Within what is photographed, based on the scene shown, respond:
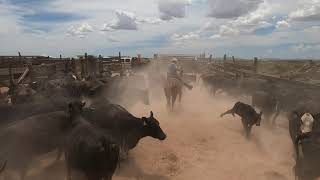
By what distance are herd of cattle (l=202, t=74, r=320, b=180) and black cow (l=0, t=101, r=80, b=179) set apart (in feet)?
16.0

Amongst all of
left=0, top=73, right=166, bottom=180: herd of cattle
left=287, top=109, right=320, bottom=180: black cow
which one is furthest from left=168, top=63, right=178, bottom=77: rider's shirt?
left=287, top=109, right=320, bottom=180: black cow

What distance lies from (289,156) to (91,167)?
578 centimetres

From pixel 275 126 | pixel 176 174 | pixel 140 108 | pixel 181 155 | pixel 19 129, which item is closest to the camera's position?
pixel 19 129

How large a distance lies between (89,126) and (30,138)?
137cm

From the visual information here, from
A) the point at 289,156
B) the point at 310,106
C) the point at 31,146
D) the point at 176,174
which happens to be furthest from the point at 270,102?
the point at 31,146

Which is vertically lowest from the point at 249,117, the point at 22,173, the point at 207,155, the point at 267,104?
the point at 207,155

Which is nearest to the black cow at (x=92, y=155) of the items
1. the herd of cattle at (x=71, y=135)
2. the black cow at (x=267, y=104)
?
the herd of cattle at (x=71, y=135)

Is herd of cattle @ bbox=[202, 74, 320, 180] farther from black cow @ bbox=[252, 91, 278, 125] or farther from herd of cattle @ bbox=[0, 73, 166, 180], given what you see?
herd of cattle @ bbox=[0, 73, 166, 180]

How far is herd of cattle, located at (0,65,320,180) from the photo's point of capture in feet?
24.1

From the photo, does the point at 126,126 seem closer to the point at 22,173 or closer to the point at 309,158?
the point at 22,173

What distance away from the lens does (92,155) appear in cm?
711

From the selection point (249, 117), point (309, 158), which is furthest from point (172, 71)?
point (309, 158)

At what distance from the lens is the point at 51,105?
35.2 ft

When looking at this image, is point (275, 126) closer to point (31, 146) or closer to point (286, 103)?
point (286, 103)
